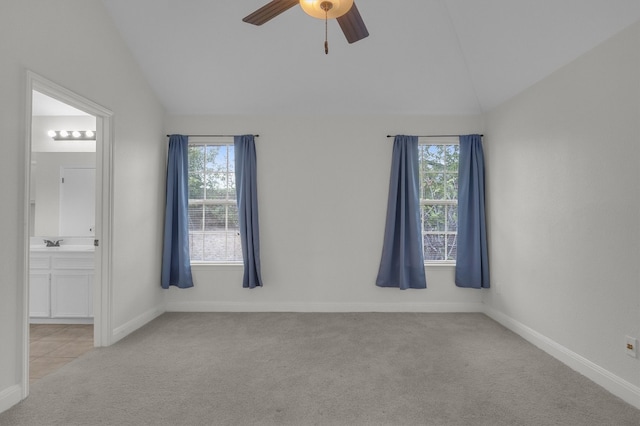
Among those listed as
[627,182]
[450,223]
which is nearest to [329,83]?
[450,223]

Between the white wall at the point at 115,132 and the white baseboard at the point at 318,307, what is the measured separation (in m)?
0.45

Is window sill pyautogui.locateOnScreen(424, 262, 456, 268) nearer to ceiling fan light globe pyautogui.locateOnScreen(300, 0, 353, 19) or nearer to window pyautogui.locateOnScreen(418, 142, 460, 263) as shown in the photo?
window pyautogui.locateOnScreen(418, 142, 460, 263)

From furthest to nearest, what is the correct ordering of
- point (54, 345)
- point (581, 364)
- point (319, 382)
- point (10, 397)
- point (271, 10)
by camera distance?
point (54, 345)
point (581, 364)
point (319, 382)
point (10, 397)
point (271, 10)

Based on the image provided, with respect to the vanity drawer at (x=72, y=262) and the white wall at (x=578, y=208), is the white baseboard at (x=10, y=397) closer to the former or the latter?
the vanity drawer at (x=72, y=262)

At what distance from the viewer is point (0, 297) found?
201cm

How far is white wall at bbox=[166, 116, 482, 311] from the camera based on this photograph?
4.02m

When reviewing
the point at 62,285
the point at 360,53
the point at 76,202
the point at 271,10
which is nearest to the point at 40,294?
the point at 62,285

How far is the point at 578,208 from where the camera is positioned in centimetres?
259

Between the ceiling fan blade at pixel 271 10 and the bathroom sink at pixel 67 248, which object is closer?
the ceiling fan blade at pixel 271 10

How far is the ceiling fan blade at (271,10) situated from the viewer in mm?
1861

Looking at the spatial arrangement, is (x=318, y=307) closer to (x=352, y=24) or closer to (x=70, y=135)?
(x=352, y=24)

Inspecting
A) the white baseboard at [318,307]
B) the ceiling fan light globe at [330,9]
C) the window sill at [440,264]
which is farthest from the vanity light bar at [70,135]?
the window sill at [440,264]

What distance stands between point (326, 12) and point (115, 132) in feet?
7.97

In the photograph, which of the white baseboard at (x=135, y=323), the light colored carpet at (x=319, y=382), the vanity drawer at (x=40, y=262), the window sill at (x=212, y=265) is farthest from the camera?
the window sill at (x=212, y=265)
